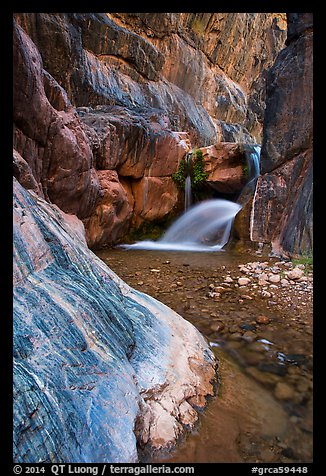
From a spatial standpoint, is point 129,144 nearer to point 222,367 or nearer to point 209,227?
point 209,227

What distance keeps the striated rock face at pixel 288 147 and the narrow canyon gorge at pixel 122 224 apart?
0.10 feet

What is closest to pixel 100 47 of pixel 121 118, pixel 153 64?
pixel 153 64

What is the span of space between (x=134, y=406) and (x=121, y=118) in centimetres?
866

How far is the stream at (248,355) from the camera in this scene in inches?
58.4

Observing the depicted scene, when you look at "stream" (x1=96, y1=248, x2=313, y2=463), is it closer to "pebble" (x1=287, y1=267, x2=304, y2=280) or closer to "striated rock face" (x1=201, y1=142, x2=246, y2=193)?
"pebble" (x1=287, y1=267, x2=304, y2=280)

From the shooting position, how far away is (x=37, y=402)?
1.20 metres

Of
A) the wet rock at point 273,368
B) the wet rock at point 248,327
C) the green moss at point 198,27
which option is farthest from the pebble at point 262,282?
the green moss at point 198,27

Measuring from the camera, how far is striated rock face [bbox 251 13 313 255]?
5957 mm

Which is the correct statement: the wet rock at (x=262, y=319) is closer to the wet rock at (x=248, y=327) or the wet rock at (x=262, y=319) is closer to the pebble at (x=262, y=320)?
the pebble at (x=262, y=320)

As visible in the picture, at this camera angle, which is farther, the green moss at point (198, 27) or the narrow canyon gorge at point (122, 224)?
the green moss at point (198, 27)

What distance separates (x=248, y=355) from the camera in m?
2.41

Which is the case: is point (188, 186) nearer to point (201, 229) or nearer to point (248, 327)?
point (201, 229)

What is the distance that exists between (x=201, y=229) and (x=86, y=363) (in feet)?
26.4

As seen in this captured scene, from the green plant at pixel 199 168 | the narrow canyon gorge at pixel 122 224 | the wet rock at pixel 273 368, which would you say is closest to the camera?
the narrow canyon gorge at pixel 122 224
